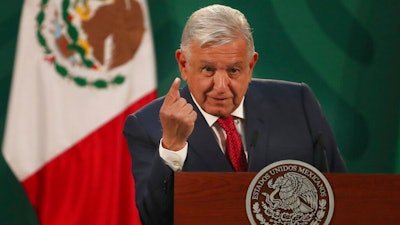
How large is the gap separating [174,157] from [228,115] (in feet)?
1.81

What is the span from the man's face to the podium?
0.79 metres

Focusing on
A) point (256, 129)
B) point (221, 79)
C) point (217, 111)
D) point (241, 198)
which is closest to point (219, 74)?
point (221, 79)

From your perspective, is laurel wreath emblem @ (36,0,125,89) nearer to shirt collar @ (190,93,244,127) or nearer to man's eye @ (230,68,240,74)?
shirt collar @ (190,93,244,127)

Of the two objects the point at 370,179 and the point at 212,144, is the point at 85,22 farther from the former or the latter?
the point at 370,179

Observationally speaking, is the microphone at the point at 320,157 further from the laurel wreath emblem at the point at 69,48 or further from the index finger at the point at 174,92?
the laurel wreath emblem at the point at 69,48

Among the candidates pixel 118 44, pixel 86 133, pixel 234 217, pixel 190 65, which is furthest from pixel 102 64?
pixel 234 217

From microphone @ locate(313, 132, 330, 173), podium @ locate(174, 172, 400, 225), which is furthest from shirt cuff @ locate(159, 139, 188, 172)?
microphone @ locate(313, 132, 330, 173)

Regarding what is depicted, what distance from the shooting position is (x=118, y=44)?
3811 millimetres

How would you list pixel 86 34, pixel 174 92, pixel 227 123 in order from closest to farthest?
1. pixel 174 92
2. pixel 227 123
3. pixel 86 34

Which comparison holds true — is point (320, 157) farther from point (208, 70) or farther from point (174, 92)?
point (174, 92)

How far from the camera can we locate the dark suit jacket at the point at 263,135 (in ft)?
10.1

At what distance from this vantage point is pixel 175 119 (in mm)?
2713

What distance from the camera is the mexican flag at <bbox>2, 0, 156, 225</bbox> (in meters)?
3.79

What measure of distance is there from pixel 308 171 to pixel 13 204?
201cm
